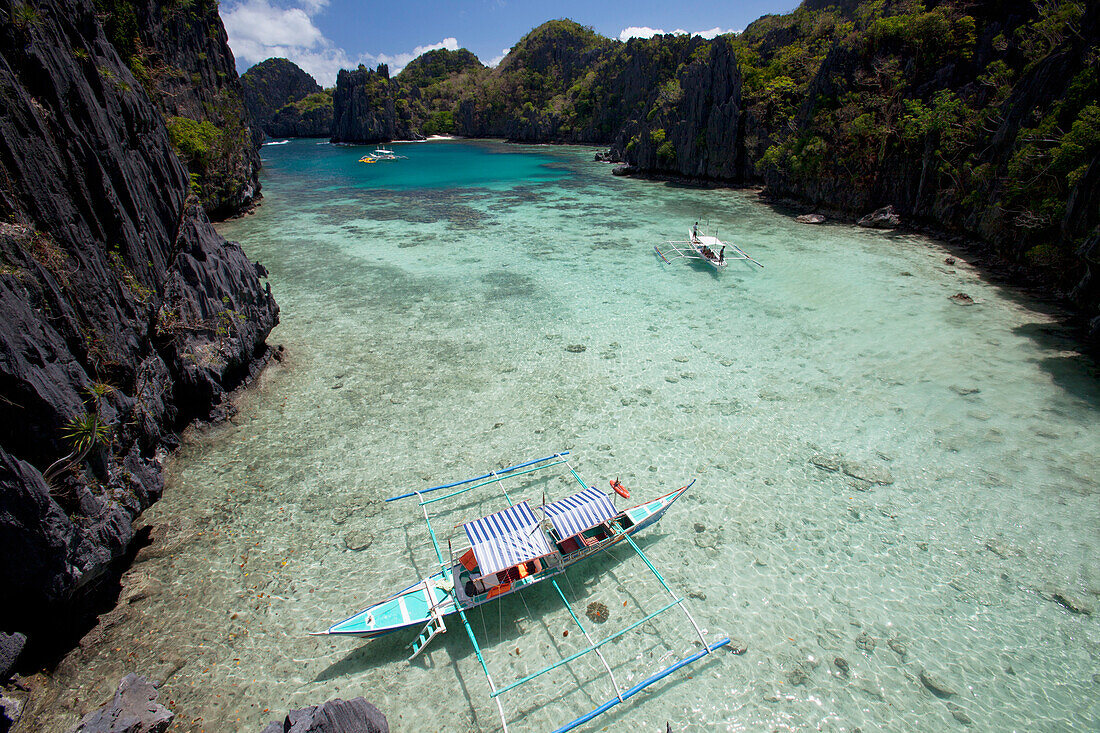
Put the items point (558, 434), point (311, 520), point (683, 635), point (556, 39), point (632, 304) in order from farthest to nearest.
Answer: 1. point (556, 39)
2. point (632, 304)
3. point (558, 434)
4. point (311, 520)
5. point (683, 635)

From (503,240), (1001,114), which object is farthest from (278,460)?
(1001,114)

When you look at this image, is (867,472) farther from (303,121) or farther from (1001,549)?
(303,121)

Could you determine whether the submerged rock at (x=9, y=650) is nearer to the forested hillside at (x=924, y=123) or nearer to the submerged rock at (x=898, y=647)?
the submerged rock at (x=898, y=647)

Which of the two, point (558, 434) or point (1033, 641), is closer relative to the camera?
point (1033, 641)

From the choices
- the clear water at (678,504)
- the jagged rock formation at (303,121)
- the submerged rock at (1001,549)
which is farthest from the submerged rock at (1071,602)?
the jagged rock formation at (303,121)

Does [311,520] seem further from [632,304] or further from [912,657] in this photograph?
[632,304]

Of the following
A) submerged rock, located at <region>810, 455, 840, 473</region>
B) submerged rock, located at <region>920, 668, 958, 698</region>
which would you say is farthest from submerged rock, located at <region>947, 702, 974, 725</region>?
submerged rock, located at <region>810, 455, 840, 473</region>

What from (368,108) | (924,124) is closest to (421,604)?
(924,124)
